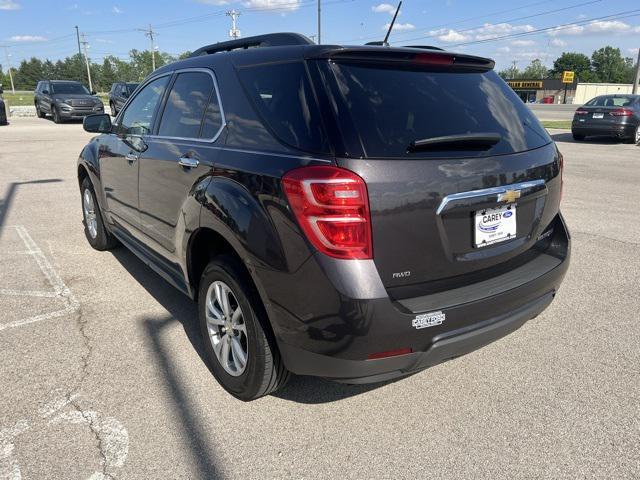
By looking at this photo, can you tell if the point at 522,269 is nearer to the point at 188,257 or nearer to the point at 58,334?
the point at 188,257

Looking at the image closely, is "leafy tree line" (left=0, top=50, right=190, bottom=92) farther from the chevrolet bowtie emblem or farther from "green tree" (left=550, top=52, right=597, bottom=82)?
the chevrolet bowtie emblem

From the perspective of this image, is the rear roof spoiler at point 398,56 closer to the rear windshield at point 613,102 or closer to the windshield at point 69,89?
the rear windshield at point 613,102

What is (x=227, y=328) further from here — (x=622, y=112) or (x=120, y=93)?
(x=120, y=93)

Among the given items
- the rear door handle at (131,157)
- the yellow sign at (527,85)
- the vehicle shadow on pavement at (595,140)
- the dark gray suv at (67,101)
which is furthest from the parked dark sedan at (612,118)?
the yellow sign at (527,85)

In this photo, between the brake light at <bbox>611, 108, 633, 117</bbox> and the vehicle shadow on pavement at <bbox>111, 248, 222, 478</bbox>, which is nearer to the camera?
the vehicle shadow on pavement at <bbox>111, 248, 222, 478</bbox>

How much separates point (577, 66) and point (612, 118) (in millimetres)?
144990

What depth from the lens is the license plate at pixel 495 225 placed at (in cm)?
238

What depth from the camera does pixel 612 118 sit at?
1586cm

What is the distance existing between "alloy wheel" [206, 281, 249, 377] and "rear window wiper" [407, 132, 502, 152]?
4.01ft

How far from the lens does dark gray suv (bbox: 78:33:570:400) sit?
210 cm

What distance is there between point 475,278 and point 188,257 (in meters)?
1.69

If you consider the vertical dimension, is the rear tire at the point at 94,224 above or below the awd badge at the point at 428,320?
below

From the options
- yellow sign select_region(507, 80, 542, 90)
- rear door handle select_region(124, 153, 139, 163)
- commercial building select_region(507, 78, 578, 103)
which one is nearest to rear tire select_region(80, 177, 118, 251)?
rear door handle select_region(124, 153, 139, 163)

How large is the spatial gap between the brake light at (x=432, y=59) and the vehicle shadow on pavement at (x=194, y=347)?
1.81m
